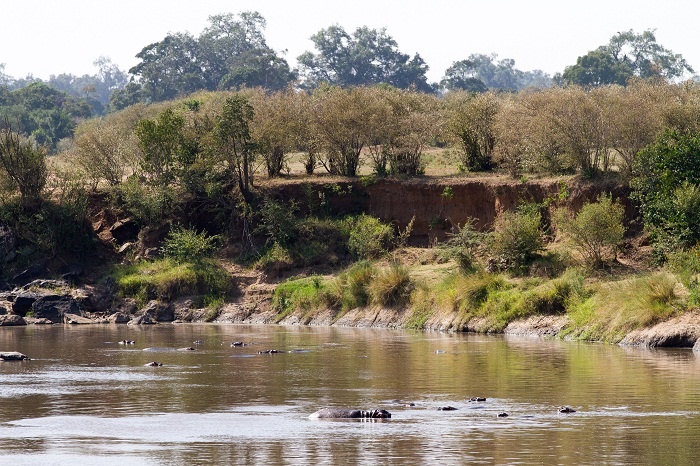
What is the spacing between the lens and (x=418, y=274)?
143 feet

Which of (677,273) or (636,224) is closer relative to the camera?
(677,273)

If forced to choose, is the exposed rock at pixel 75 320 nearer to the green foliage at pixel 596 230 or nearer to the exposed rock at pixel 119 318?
the exposed rock at pixel 119 318

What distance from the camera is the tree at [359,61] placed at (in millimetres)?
124625

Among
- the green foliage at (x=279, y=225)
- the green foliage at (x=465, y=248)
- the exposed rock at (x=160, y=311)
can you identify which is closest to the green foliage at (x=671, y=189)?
the green foliage at (x=465, y=248)

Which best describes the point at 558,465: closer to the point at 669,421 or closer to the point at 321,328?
the point at 669,421

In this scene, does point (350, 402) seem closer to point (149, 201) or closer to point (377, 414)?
point (377, 414)

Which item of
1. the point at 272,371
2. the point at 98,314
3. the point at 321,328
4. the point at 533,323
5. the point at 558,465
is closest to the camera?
the point at 558,465

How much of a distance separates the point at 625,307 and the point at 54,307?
78.3 feet

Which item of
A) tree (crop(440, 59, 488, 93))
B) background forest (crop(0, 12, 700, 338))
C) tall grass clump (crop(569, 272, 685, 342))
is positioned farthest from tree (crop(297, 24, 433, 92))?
tall grass clump (crop(569, 272, 685, 342))

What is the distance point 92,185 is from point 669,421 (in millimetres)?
39996

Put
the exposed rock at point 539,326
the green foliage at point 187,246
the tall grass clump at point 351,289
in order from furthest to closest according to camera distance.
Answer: the green foliage at point 187,246 → the tall grass clump at point 351,289 → the exposed rock at point 539,326

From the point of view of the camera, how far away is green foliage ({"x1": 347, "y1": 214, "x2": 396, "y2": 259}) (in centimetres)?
4822

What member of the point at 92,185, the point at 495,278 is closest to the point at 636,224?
the point at 495,278

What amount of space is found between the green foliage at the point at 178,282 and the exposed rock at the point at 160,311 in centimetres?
39
